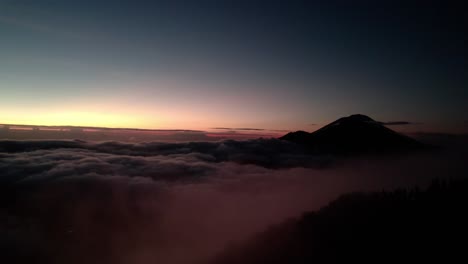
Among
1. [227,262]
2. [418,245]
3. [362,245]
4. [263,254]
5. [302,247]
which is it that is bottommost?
[227,262]

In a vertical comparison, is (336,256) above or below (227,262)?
above

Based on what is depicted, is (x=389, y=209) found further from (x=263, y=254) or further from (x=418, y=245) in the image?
(x=263, y=254)

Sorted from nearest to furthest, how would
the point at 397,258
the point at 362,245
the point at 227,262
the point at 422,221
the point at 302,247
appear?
the point at 397,258 → the point at 422,221 → the point at 362,245 → the point at 302,247 → the point at 227,262

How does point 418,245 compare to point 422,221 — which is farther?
point 422,221

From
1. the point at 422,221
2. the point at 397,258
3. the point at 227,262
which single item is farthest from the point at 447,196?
the point at 227,262

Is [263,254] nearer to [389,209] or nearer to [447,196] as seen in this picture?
[389,209]

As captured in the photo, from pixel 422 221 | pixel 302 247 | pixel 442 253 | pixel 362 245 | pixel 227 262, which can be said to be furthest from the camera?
pixel 227 262
